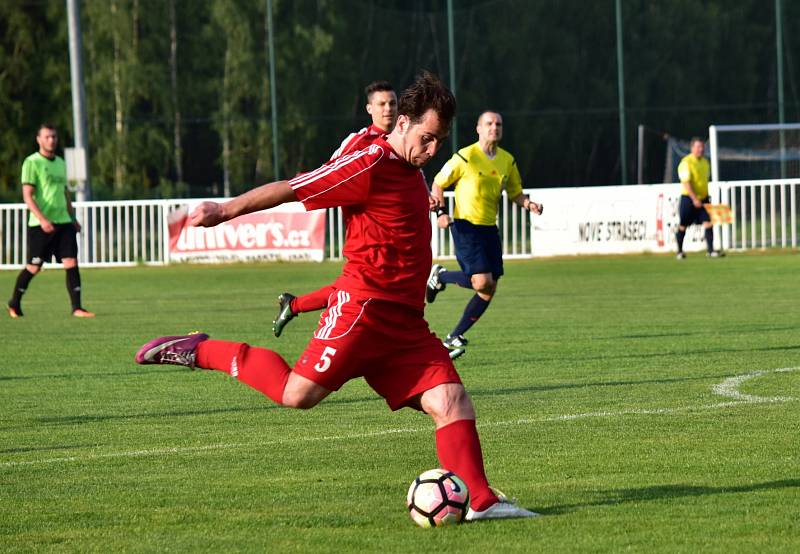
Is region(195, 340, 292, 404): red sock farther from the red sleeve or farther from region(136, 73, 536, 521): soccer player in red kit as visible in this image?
the red sleeve

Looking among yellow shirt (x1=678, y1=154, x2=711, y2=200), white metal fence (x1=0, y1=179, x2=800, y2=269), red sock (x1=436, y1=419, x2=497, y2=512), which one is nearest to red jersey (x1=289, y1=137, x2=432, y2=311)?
red sock (x1=436, y1=419, x2=497, y2=512)

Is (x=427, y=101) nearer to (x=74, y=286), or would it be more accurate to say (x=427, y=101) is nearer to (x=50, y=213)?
(x=50, y=213)

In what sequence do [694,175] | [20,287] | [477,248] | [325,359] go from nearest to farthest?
[325,359], [477,248], [20,287], [694,175]

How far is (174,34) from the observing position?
153 feet

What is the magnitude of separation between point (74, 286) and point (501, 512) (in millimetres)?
12342

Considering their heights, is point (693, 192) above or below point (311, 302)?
above

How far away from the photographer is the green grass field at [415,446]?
5695mm

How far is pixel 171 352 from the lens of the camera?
6473 mm

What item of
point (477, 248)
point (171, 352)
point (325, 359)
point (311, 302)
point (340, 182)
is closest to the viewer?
point (340, 182)

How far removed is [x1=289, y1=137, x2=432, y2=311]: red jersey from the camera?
593 centimetres

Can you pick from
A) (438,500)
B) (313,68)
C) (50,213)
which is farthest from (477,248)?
(313,68)

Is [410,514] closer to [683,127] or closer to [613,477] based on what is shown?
[613,477]

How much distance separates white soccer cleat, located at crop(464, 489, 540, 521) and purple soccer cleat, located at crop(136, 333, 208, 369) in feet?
4.68

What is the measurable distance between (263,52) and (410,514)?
4159 centimetres
